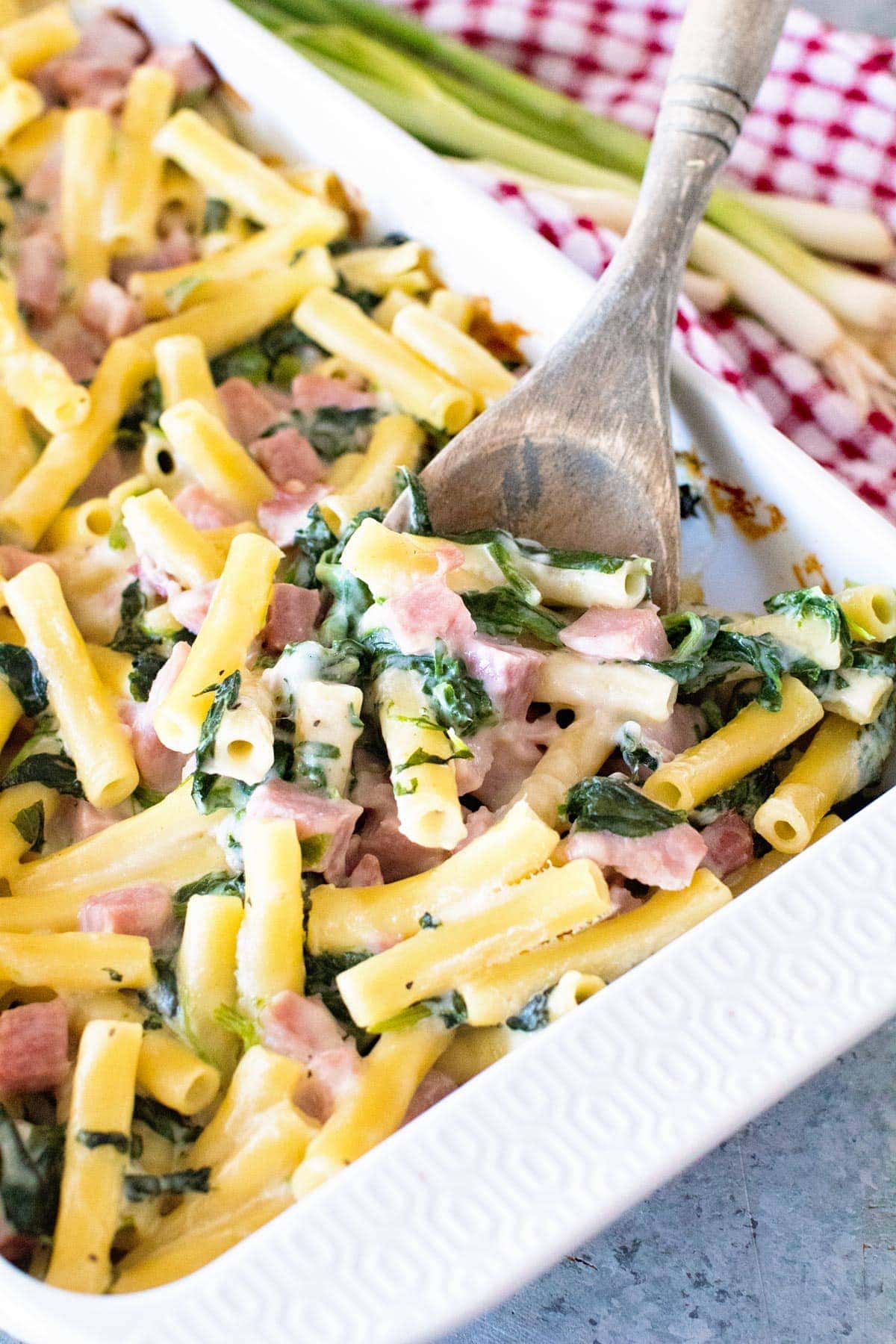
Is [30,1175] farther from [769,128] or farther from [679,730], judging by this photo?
[769,128]

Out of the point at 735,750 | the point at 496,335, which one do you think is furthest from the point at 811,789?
the point at 496,335

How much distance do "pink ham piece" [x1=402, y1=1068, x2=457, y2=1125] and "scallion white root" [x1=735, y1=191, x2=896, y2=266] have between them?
Answer: 188cm

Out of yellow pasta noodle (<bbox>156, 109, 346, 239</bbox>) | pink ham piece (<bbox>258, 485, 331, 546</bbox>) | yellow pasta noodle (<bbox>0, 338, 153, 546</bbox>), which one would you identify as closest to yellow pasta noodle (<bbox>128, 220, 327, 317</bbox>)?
yellow pasta noodle (<bbox>156, 109, 346, 239</bbox>)

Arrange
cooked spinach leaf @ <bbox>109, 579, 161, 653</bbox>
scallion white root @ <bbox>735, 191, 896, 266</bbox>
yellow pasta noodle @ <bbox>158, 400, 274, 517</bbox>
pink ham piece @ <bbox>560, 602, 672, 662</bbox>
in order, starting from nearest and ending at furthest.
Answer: pink ham piece @ <bbox>560, 602, 672, 662</bbox> < cooked spinach leaf @ <bbox>109, 579, 161, 653</bbox> < yellow pasta noodle @ <bbox>158, 400, 274, 517</bbox> < scallion white root @ <bbox>735, 191, 896, 266</bbox>

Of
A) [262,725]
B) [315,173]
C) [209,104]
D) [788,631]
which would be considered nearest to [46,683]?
[262,725]

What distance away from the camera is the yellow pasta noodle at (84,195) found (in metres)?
2.30

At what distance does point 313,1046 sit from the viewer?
1392 millimetres

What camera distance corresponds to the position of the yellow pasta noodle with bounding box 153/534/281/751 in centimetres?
153

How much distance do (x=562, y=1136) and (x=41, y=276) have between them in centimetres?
172

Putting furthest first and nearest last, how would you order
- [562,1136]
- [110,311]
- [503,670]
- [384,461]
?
[110,311] < [384,461] < [503,670] < [562,1136]

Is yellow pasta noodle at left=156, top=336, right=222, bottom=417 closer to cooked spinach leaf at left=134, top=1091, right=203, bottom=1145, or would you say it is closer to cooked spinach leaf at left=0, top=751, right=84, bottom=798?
cooked spinach leaf at left=0, top=751, right=84, bottom=798

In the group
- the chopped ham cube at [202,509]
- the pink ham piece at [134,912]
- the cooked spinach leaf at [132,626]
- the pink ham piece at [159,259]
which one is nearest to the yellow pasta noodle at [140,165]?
the pink ham piece at [159,259]

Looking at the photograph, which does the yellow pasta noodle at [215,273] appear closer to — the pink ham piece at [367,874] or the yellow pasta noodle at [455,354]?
the yellow pasta noodle at [455,354]

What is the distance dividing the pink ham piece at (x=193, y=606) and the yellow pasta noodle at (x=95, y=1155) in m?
0.54
